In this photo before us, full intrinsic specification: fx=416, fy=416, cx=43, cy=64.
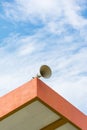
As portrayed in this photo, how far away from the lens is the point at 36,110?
9.20 meters

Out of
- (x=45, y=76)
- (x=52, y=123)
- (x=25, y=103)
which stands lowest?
(x=52, y=123)

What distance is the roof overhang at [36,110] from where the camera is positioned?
29.1 ft

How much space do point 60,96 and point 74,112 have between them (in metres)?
0.74

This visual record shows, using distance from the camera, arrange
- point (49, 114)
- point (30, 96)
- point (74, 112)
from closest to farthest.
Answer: point (30, 96) < point (49, 114) < point (74, 112)

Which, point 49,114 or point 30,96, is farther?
point 49,114

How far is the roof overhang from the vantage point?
29.1ft

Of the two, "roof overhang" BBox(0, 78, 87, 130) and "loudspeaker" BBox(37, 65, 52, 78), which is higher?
"loudspeaker" BBox(37, 65, 52, 78)

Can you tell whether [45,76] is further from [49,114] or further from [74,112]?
[74,112]

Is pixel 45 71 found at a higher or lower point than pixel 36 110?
higher

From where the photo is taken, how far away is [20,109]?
8.95 metres

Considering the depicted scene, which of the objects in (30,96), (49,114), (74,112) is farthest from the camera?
(74,112)

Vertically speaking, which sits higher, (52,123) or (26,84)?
(26,84)

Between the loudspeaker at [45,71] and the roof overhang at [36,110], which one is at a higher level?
the loudspeaker at [45,71]

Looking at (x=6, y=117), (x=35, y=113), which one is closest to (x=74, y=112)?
(x=35, y=113)
